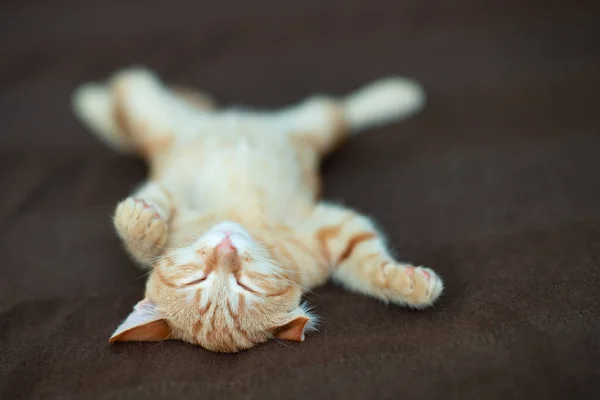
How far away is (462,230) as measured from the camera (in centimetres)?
181

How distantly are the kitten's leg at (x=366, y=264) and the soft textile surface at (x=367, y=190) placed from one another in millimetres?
52

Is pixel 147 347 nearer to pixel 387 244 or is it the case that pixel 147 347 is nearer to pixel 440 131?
pixel 387 244

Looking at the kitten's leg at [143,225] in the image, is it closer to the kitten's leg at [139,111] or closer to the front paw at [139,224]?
the front paw at [139,224]

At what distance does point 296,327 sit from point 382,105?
1294 mm

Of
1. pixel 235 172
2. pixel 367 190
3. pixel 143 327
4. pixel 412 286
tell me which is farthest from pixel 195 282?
pixel 367 190

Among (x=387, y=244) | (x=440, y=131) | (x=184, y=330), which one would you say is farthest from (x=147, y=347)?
(x=440, y=131)

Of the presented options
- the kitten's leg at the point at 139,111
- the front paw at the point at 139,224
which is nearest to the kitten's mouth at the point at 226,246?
the front paw at the point at 139,224

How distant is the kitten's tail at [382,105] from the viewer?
2.37 metres

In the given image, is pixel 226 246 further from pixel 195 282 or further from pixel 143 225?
pixel 143 225

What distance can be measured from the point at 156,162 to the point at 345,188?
74 centimetres

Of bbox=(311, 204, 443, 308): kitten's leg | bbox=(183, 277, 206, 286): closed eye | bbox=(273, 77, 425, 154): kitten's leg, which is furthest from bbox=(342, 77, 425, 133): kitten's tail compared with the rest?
bbox=(183, 277, 206, 286): closed eye

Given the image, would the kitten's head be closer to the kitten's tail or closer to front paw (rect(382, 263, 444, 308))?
front paw (rect(382, 263, 444, 308))

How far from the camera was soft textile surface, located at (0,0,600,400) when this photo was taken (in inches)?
49.0

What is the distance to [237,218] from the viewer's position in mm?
1756
